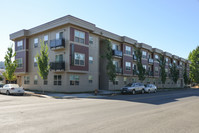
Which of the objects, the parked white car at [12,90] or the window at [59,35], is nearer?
the parked white car at [12,90]

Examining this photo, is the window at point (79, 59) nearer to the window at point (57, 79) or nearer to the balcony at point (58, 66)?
the balcony at point (58, 66)

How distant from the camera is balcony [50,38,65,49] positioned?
81.8 feet

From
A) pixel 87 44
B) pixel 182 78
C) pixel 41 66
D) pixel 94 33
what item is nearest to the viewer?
pixel 41 66

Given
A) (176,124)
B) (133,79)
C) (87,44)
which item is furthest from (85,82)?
(176,124)

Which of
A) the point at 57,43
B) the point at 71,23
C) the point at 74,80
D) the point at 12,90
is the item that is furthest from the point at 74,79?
the point at 12,90

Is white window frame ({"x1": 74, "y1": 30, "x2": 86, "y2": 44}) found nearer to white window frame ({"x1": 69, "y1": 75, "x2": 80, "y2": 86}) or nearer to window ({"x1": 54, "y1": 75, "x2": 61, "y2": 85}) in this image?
white window frame ({"x1": 69, "y1": 75, "x2": 80, "y2": 86})

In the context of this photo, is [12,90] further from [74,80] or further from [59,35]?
[59,35]

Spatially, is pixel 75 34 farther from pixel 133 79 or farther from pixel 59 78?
pixel 133 79

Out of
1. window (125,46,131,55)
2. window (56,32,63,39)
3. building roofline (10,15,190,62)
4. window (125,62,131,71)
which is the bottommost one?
window (125,62,131,71)

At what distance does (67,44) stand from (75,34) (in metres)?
1.96

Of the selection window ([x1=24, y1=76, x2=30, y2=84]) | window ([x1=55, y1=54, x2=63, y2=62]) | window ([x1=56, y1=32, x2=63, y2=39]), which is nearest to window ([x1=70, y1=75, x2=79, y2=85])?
window ([x1=55, y1=54, x2=63, y2=62])

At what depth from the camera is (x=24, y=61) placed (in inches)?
1208

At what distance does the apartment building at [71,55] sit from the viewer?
25094mm

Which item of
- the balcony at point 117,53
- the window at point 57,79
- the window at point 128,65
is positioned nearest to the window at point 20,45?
the window at point 57,79
